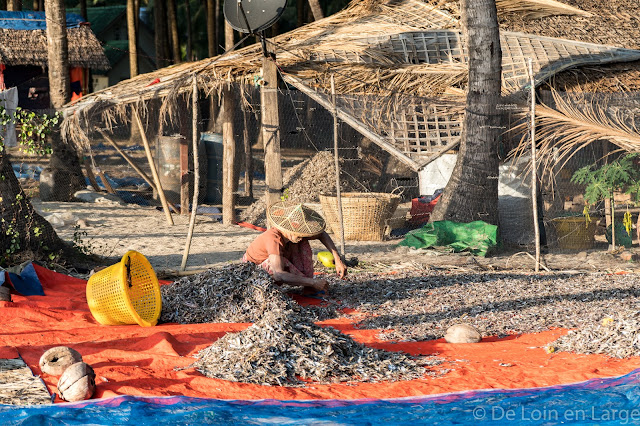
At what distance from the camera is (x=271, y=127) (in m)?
9.76

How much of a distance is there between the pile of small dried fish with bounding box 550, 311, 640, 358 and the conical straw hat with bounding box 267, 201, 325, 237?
2.38 m

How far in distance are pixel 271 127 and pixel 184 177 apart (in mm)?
3317

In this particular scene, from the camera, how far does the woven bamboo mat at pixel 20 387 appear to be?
4316mm

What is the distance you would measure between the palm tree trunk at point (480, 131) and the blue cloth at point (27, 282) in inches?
205

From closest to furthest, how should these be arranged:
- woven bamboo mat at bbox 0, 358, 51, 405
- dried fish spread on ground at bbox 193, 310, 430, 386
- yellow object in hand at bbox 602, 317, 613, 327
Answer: woven bamboo mat at bbox 0, 358, 51, 405 → dried fish spread on ground at bbox 193, 310, 430, 386 → yellow object in hand at bbox 602, 317, 613, 327

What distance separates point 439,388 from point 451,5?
10.4m

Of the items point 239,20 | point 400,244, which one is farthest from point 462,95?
point 239,20

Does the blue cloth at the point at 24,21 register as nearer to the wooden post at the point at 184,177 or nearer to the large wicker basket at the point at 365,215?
the wooden post at the point at 184,177

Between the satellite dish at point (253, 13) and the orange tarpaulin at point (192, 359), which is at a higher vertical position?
the satellite dish at point (253, 13)

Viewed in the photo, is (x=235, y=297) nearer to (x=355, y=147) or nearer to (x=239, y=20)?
(x=239, y=20)

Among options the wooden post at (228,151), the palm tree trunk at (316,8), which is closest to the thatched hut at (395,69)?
the wooden post at (228,151)

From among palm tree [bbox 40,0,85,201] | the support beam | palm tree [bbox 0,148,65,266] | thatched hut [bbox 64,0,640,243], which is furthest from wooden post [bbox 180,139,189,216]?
palm tree [bbox 0,148,65,266]

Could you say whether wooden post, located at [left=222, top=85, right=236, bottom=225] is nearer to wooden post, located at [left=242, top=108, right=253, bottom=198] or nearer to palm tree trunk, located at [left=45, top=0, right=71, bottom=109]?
wooden post, located at [left=242, top=108, right=253, bottom=198]

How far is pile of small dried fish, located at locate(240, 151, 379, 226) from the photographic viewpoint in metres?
12.1
